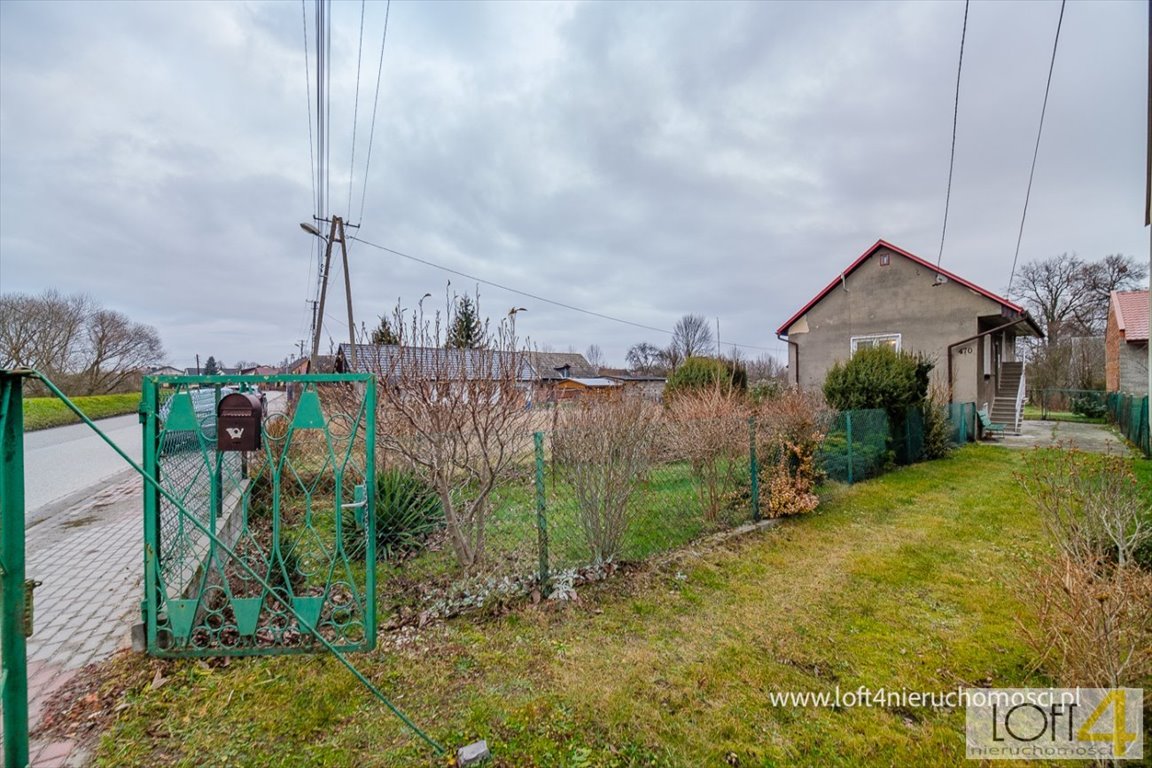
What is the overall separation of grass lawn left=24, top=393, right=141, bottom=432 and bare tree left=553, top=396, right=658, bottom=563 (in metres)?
16.7

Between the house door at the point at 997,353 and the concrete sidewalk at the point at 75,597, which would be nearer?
the concrete sidewalk at the point at 75,597

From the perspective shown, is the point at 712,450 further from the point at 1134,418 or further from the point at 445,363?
the point at 1134,418

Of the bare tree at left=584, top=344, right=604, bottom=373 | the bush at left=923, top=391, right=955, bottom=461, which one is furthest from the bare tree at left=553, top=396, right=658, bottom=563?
the bare tree at left=584, top=344, right=604, bottom=373

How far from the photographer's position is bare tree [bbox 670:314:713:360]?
45.7 m

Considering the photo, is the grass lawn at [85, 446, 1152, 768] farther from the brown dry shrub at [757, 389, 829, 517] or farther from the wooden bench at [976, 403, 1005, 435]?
the wooden bench at [976, 403, 1005, 435]

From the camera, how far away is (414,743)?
2.29m

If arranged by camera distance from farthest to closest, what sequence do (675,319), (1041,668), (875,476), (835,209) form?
(675,319)
(835,209)
(875,476)
(1041,668)

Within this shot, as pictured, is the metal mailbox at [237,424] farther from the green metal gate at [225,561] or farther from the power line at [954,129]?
the power line at [954,129]

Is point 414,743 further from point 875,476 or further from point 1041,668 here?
point 875,476

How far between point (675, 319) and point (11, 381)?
47.2 meters

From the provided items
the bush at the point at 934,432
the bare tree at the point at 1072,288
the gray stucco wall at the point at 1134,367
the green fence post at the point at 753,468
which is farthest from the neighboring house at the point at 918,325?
the bare tree at the point at 1072,288

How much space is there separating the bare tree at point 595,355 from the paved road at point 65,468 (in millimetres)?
45027

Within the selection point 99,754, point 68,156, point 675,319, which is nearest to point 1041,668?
point 99,754

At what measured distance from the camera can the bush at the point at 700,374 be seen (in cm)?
1194
